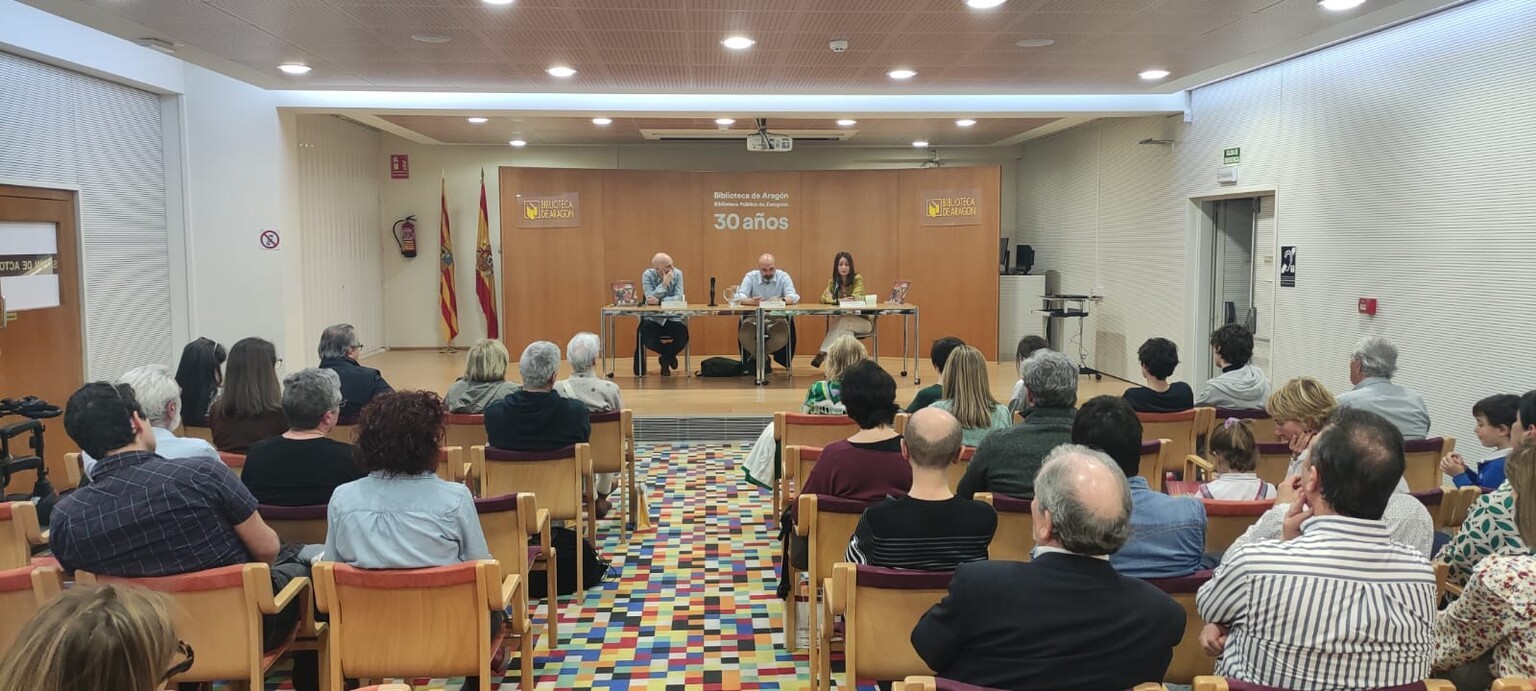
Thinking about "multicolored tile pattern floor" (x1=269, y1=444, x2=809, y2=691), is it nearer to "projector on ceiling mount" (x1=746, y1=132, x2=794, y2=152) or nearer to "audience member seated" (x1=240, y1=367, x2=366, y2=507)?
"audience member seated" (x1=240, y1=367, x2=366, y2=507)

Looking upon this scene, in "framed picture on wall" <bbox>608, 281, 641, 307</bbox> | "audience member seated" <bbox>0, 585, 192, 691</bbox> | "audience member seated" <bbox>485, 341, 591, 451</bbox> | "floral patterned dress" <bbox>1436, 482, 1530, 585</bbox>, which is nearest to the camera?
"audience member seated" <bbox>0, 585, 192, 691</bbox>

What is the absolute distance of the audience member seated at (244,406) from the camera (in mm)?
4285

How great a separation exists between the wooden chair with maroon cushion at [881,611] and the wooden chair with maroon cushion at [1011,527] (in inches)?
23.6

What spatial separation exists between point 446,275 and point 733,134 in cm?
424

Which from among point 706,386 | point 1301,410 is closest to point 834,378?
point 1301,410

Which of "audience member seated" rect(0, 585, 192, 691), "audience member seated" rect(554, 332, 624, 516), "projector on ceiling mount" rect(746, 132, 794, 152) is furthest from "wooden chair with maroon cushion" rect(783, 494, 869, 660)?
"projector on ceiling mount" rect(746, 132, 794, 152)

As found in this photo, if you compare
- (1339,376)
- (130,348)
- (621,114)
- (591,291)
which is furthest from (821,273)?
(130,348)

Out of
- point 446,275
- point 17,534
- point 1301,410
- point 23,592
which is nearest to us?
point 23,592

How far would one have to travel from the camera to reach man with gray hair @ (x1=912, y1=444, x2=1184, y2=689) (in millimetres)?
1845

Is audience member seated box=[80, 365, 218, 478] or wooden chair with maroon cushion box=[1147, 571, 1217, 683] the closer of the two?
wooden chair with maroon cushion box=[1147, 571, 1217, 683]

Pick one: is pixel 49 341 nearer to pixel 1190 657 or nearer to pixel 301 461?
pixel 301 461

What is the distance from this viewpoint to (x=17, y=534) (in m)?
3.00

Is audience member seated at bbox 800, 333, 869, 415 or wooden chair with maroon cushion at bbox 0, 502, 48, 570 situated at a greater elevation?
audience member seated at bbox 800, 333, 869, 415

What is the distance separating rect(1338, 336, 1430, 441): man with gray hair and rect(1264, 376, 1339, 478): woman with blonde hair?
1.11 metres
